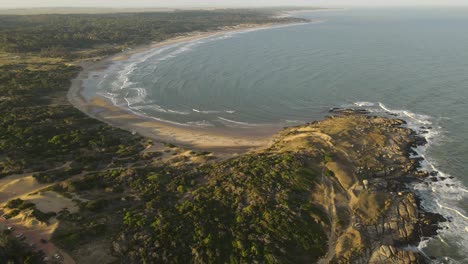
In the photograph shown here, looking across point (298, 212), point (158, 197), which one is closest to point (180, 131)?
point (158, 197)

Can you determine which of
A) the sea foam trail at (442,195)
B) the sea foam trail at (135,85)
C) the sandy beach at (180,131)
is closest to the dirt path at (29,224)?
the sandy beach at (180,131)

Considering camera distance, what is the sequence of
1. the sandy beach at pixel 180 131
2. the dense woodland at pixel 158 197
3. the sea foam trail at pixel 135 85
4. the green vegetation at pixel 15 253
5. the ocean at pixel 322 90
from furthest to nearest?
1. the sea foam trail at pixel 135 85
2. the sandy beach at pixel 180 131
3. the ocean at pixel 322 90
4. the dense woodland at pixel 158 197
5. the green vegetation at pixel 15 253

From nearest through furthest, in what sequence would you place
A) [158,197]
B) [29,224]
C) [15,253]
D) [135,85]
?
1. [15,253]
2. [29,224]
3. [158,197]
4. [135,85]

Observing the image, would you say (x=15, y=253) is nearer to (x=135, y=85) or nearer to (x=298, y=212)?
(x=298, y=212)

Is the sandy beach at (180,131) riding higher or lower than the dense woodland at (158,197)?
lower

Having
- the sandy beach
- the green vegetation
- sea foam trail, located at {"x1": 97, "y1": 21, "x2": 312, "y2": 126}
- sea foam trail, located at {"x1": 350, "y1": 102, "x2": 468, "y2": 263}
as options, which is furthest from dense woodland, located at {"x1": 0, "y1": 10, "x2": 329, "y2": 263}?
sea foam trail, located at {"x1": 97, "y1": 21, "x2": 312, "y2": 126}

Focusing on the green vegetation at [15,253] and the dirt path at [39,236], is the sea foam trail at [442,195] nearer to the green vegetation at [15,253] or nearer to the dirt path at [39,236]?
the dirt path at [39,236]

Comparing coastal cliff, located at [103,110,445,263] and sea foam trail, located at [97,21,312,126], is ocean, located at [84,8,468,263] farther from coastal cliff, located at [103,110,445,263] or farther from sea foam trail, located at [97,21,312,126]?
coastal cliff, located at [103,110,445,263]
